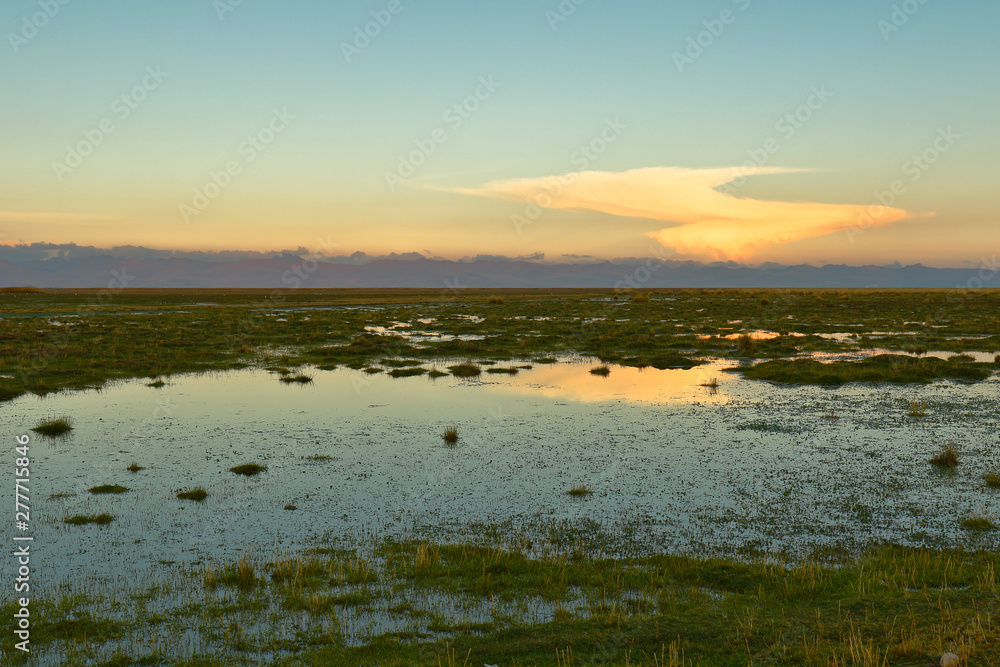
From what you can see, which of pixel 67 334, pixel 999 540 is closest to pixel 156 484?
pixel 999 540

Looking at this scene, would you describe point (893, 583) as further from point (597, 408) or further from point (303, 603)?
point (597, 408)

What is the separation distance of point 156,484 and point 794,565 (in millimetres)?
13896

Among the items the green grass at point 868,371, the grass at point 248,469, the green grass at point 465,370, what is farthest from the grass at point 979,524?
the green grass at point 465,370

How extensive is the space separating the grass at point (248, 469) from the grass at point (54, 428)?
784cm

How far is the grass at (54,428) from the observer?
20359 mm

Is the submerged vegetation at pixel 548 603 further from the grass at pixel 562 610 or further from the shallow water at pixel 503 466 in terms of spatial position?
the shallow water at pixel 503 466

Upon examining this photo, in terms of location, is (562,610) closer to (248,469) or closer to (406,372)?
(248,469)

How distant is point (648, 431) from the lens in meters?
20.9

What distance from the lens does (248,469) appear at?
16.6 meters

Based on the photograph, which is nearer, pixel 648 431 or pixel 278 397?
pixel 648 431

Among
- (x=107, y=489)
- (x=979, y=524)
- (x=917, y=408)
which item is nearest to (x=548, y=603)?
(x=979, y=524)

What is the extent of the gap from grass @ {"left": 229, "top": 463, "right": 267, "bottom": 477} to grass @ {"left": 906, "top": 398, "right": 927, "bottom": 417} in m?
21.6

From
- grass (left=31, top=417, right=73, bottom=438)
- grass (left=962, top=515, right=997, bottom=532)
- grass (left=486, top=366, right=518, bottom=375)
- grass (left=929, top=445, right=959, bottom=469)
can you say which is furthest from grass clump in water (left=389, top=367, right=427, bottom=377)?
grass (left=962, top=515, right=997, bottom=532)

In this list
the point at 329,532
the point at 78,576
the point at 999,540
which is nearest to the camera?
the point at 78,576
